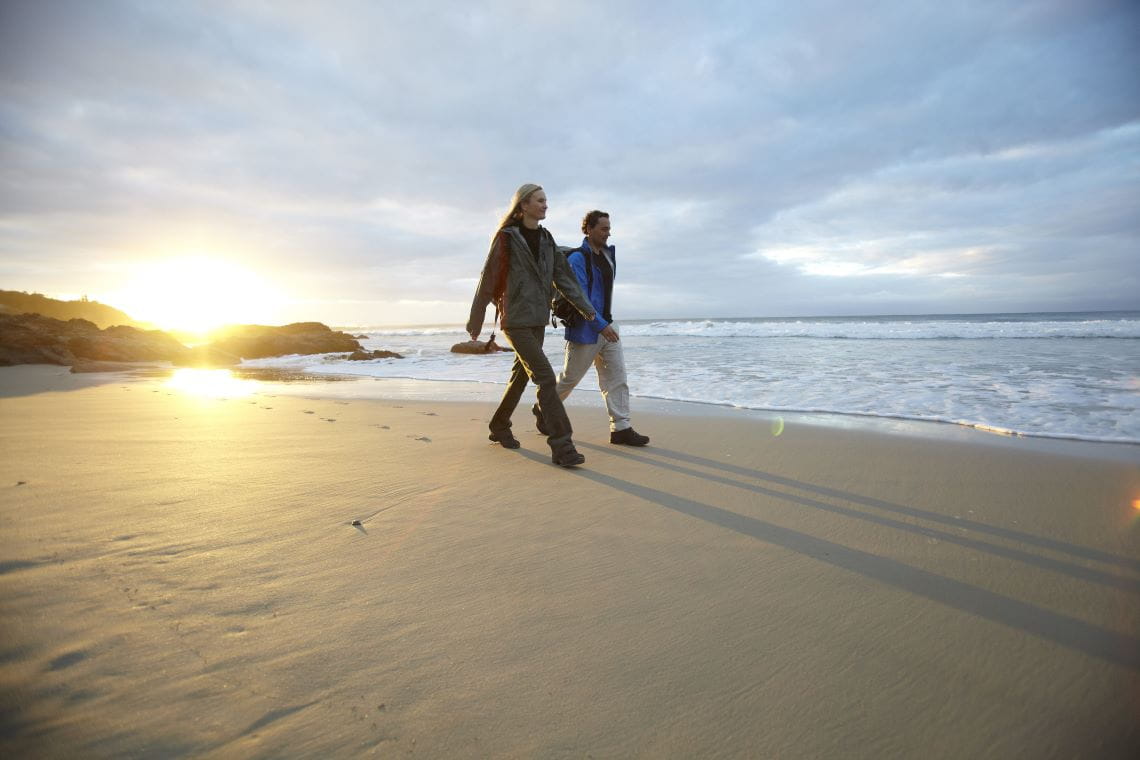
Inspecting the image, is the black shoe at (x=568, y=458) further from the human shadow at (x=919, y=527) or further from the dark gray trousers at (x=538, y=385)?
the human shadow at (x=919, y=527)

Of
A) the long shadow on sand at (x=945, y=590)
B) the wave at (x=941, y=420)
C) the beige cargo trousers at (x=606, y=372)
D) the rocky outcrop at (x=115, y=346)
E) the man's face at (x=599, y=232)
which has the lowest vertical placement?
the long shadow on sand at (x=945, y=590)

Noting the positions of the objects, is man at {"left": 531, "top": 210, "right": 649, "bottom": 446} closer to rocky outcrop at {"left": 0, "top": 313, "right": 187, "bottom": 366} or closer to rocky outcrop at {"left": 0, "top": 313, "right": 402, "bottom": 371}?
rocky outcrop at {"left": 0, "top": 313, "right": 402, "bottom": 371}

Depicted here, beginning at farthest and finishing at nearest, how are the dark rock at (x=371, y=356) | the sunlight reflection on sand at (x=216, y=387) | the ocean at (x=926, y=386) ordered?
the dark rock at (x=371, y=356) → the sunlight reflection on sand at (x=216, y=387) → the ocean at (x=926, y=386)

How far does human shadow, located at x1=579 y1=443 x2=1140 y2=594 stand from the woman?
1.15m

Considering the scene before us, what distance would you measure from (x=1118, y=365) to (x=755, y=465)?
9.91 meters

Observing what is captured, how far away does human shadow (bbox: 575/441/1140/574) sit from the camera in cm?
210

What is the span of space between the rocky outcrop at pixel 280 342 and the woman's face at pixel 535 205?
16007mm

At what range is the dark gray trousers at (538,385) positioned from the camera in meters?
3.71

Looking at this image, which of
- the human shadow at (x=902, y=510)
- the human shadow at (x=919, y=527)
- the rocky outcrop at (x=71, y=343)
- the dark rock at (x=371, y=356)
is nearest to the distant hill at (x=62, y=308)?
the rocky outcrop at (x=71, y=343)

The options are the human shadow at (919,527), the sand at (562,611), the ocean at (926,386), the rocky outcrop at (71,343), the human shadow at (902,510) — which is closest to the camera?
the sand at (562,611)

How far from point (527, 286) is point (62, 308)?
134 feet

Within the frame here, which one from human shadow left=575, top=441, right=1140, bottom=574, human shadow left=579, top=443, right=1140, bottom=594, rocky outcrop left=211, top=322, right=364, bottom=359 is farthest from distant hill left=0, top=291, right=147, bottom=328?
human shadow left=579, top=443, right=1140, bottom=594

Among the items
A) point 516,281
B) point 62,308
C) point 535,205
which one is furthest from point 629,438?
→ point 62,308

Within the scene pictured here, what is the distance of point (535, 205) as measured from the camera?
390 centimetres
